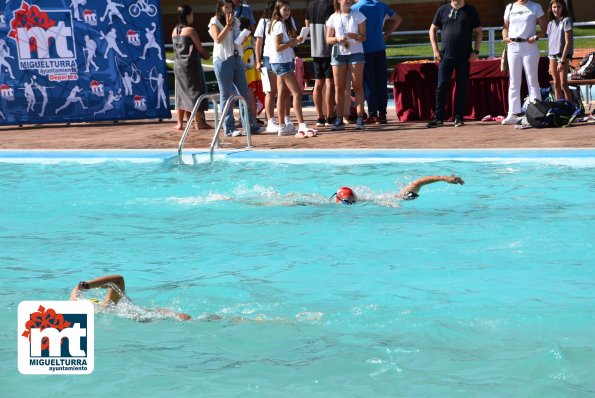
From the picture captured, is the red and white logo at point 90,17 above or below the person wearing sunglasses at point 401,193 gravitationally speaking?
above

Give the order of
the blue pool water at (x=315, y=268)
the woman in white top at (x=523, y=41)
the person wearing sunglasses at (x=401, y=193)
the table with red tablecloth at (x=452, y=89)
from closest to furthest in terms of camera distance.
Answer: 1. the blue pool water at (x=315, y=268)
2. the person wearing sunglasses at (x=401, y=193)
3. the woman in white top at (x=523, y=41)
4. the table with red tablecloth at (x=452, y=89)

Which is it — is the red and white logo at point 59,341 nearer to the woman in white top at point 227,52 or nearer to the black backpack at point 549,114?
the woman in white top at point 227,52

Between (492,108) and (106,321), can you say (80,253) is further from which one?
(492,108)

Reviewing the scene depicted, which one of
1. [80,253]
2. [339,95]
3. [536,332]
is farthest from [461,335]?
[339,95]

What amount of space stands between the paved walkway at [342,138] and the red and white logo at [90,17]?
1.60m

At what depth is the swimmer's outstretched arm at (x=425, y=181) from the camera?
31.2 feet

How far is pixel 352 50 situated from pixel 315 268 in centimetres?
564

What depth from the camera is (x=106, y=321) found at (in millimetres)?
6832

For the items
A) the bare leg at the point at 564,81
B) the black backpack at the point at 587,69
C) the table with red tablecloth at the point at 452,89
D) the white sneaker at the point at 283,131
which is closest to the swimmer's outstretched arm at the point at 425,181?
the white sneaker at the point at 283,131

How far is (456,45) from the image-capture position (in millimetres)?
13328

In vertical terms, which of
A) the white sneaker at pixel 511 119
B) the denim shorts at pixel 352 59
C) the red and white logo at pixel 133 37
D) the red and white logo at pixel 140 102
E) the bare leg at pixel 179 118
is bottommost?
the white sneaker at pixel 511 119

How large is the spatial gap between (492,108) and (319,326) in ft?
27.5

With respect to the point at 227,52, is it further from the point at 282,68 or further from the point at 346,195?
the point at 346,195

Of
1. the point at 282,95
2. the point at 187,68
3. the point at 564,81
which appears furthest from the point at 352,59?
the point at 564,81
